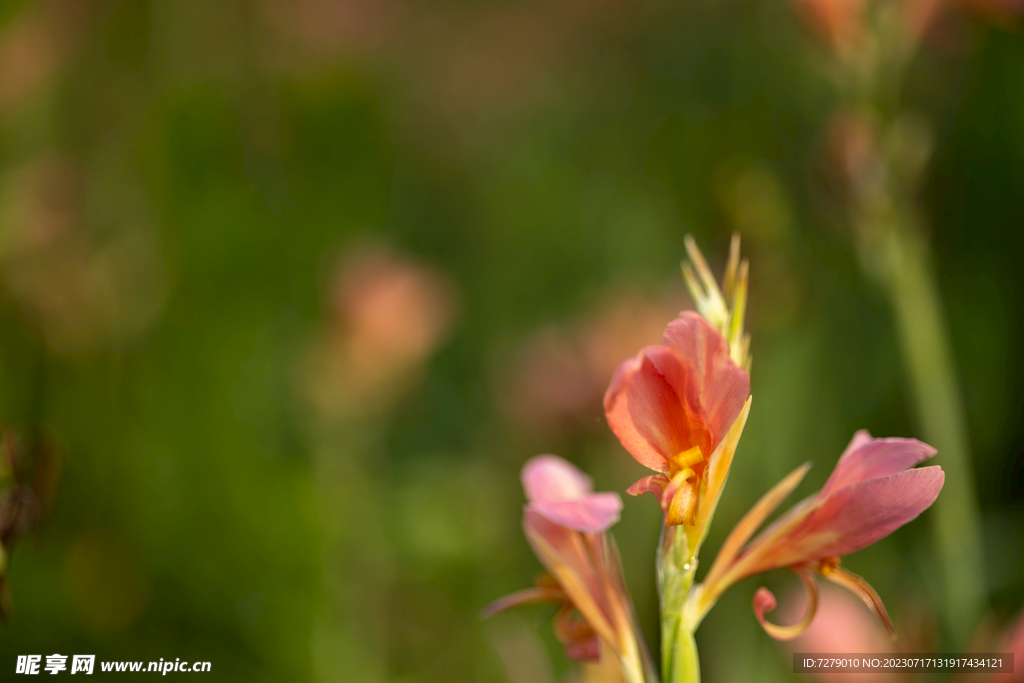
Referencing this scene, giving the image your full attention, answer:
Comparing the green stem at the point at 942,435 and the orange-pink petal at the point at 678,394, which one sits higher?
the orange-pink petal at the point at 678,394

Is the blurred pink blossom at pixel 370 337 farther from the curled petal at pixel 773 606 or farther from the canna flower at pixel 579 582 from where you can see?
the curled petal at pixel 773 606

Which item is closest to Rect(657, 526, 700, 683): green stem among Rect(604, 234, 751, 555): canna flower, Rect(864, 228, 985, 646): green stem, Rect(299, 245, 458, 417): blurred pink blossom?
Rect(604, 234, 751, 555): canna flower

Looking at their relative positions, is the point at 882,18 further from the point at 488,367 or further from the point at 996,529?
the point at 488,367

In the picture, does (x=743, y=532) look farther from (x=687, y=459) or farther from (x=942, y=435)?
(x=942, y=435)

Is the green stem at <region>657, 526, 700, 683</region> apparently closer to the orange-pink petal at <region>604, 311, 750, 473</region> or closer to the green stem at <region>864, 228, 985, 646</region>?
the orange-pink petal at <region>604, 311, 750, 473</region>

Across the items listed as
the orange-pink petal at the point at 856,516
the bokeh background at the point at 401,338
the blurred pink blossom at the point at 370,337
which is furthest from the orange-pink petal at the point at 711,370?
the blurred pink blossom at the point at 370,337

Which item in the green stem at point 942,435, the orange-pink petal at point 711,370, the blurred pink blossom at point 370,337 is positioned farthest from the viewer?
the blurred pink blossom at point 370,337

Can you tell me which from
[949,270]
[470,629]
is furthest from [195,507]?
[949,270]
